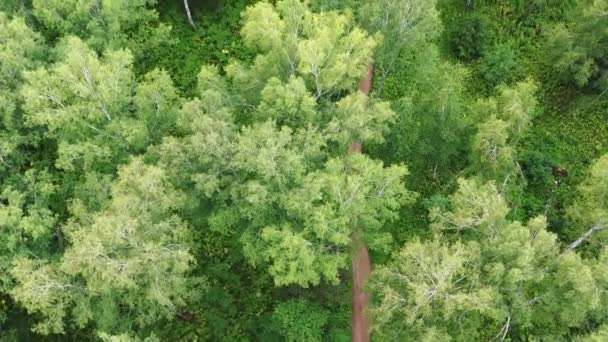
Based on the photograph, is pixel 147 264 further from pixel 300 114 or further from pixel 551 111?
pixel 551 111

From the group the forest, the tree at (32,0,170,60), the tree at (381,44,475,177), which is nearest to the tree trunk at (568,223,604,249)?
the forest

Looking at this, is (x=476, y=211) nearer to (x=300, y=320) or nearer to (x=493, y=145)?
(x=493, y=145)

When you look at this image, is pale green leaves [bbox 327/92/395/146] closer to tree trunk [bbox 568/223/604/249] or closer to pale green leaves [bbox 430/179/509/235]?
pale green leaves [bbox 430/179/509/235]

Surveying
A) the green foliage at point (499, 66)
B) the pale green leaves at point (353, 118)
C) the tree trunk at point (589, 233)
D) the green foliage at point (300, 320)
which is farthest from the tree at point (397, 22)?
the green foliage at point (300, 320)

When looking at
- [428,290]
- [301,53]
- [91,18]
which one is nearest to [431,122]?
[301,53]

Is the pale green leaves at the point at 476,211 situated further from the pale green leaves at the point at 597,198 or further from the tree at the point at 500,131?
the pale green leaves at the point at 597,198

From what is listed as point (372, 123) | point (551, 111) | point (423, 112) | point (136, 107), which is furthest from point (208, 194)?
point (551, 111)

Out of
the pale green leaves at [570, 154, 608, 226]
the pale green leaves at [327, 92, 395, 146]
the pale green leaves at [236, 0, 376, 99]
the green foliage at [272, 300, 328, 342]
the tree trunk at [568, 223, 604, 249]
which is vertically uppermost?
the pale green leaves at [236, 0, 376, 99]
